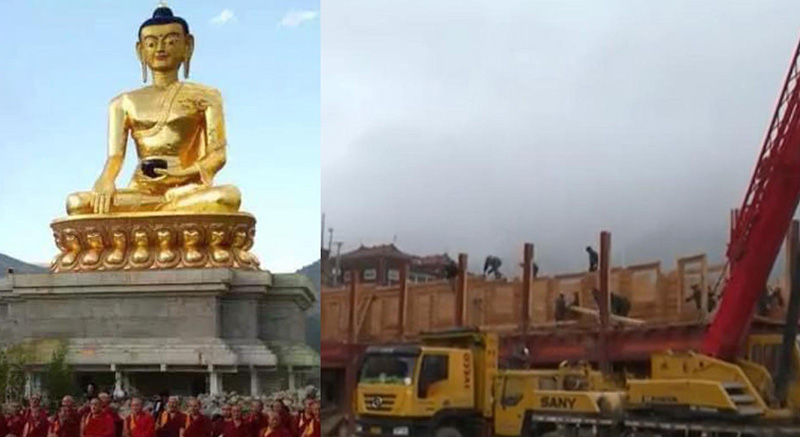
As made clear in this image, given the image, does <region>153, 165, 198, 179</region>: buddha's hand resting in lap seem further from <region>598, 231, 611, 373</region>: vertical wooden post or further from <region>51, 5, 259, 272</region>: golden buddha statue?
<region>598, 231, 611, 373</region>: vertical wooden post

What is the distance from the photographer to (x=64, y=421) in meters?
6.93

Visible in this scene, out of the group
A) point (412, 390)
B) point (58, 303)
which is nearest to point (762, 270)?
point (412, 390)

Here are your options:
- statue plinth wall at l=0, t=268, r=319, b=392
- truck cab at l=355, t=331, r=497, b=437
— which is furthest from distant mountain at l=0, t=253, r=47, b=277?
truck cab at l=355, t=331, r=497, b=437

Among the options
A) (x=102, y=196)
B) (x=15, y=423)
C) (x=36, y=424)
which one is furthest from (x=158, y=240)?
(x=36, y=424)

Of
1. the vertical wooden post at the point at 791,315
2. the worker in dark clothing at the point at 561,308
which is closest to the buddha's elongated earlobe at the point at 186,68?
the worker in dark clothing at the point at 561,308

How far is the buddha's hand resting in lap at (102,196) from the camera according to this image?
9789mm

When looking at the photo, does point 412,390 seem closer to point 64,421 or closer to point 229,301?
point 64,421

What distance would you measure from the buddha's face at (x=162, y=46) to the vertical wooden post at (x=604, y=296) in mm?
7996

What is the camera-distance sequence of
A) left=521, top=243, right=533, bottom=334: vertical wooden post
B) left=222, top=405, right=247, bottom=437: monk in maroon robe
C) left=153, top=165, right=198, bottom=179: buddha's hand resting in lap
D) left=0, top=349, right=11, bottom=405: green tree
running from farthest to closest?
left=153, top=165, right=198, bottom=179: buddha's hand resting in lap, left=0, top=349, right=11, bottom=405: green tree, left=222, top=405, right=247, bottom=437: monk in maroon robe, left=521, top=243, right=533, bottom=334: vertical wooden post

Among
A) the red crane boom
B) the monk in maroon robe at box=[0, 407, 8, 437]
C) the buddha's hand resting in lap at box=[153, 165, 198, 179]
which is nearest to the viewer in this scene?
the red crane boom

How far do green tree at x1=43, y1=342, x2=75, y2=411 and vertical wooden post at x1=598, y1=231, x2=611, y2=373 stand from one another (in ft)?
23.3

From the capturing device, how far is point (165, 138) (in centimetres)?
1002

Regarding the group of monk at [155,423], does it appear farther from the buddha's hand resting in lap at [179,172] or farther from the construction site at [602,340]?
the buddha's hand resting in lap at [179,172]

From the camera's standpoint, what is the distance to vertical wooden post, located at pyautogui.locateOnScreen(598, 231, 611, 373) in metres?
2.70
